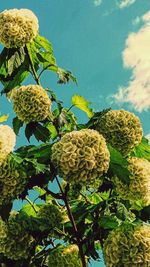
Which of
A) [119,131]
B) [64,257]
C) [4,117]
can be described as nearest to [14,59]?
[4,117]

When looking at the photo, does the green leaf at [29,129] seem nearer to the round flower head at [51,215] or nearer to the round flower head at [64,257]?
the round flower head at [51,215]

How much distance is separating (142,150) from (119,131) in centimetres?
47

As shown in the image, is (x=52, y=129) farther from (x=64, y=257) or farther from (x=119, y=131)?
(x=64, y=257)

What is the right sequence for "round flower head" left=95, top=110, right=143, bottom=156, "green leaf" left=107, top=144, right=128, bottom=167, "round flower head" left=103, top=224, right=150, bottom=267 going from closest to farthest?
"round flower head" left=103, top=224, right=150, bottom=267, "green leaf" left=107, top=144, right=128, bottom=167, "round flower head" left=95, top=110, right=143, bottom=156

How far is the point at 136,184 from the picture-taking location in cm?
570

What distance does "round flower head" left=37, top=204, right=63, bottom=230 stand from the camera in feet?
19.7

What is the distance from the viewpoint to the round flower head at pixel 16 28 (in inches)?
266

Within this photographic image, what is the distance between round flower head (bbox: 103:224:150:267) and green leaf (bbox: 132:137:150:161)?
122 centimetres

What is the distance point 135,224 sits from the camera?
5266 mm

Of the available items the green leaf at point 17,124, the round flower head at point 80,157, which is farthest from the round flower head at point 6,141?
the round flower head at point 80,157

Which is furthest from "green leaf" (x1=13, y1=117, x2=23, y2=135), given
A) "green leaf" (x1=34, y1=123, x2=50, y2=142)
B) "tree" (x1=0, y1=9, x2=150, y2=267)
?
"green leaf" (x1=34, y1=123, x2=50, y2=142)

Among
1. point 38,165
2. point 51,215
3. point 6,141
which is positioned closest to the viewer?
point 38,165

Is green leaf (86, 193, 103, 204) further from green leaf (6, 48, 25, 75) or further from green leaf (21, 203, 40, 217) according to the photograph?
green leaf (6, 48, 25, 75)

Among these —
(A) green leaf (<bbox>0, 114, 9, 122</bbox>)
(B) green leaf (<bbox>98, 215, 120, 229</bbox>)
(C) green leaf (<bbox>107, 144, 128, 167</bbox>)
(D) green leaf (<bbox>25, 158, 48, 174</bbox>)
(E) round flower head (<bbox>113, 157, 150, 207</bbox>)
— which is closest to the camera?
(D) green leaf (<bbox>25, 158, 48, 174</bbox>)
